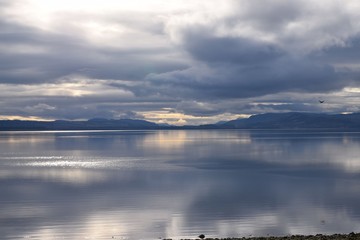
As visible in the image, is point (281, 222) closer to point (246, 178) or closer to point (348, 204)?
point (348, 204)

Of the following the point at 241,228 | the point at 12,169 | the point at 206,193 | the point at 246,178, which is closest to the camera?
the point at 241,228

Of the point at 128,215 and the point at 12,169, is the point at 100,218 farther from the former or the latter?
the point at 12,169

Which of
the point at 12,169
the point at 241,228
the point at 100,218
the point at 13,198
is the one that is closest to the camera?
the point at 241,228

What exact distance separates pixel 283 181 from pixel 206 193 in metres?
15.9

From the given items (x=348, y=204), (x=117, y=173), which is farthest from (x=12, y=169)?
(x=348, y=204)

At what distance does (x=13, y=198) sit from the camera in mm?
47594

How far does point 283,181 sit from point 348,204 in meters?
19.8

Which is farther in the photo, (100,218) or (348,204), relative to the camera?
(348,204)

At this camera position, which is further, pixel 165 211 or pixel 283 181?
pixel 283 181

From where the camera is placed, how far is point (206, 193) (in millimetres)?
51000

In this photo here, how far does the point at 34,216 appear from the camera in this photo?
123ft

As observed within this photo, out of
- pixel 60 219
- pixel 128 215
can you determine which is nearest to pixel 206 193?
pixel 128 215

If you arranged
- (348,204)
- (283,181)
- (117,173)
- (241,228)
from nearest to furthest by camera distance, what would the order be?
(241,228), (348,204), (283,181), (117,173)

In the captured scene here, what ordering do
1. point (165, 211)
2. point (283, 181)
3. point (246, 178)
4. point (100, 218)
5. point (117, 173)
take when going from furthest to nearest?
point (117, 173)
point (246, 178)
point (283, 181)
point (165, 211)
point (100, 218)
